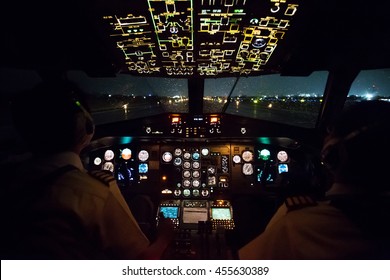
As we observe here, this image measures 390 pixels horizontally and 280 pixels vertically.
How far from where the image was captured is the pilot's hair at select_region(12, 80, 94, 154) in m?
0.87

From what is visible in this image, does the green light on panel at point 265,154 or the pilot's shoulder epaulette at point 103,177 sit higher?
the pilot's shoulder epaulette at point 103,177

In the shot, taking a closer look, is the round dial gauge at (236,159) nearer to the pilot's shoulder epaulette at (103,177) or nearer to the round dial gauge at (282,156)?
the round dial gauge at (282,156)

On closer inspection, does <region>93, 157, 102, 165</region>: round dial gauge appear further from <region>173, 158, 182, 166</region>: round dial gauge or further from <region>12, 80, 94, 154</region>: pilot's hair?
<region>12, 80, 94, 154</region>: pilot's hair

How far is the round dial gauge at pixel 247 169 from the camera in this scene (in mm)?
2971

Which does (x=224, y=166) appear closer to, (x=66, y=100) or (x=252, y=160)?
(x=252, y=160)

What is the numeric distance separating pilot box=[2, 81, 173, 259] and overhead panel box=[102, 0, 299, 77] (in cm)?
100

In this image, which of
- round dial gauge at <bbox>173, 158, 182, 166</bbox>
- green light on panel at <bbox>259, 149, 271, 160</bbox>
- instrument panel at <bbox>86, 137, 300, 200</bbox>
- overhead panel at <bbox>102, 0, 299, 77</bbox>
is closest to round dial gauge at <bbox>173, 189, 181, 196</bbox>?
instrument panel at <bbox>86, 137, 300, 200</bbox>

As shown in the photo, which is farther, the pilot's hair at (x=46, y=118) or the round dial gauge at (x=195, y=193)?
the round dial gauge at (x=195, y=193)

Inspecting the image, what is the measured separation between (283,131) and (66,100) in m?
2.55

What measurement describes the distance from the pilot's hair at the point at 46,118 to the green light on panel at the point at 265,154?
7.89 ft

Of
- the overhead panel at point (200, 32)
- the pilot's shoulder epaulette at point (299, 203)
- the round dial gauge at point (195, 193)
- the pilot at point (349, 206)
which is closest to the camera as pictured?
the pilot at point (349, 206)

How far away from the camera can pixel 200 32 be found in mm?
1970

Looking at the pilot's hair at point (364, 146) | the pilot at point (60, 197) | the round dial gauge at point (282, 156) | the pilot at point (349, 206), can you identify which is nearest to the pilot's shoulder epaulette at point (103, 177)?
the pilot at point (60, 197)

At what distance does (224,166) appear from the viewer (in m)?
3.00
